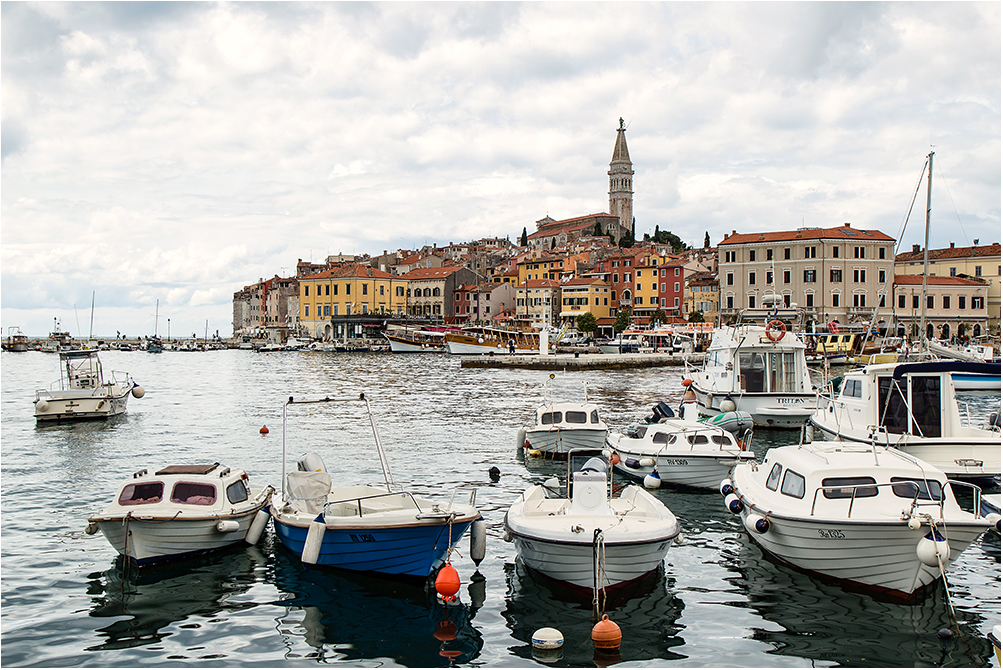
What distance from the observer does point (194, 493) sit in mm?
12617

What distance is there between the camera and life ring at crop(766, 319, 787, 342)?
2619 centimetres

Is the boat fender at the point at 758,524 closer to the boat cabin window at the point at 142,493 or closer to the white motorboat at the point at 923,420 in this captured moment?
the white motorboat at the point at 923,420

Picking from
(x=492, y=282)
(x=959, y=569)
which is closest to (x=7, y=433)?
(x=959, y=569)

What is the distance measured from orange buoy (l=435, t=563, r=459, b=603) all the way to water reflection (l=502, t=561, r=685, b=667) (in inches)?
31.7

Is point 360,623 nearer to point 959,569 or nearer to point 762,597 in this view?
point 762,597

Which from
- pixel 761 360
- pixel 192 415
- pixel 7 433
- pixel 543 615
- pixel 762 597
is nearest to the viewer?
pixel 543 615

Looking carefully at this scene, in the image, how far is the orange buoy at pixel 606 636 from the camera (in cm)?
914

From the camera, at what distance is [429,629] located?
32.3ft

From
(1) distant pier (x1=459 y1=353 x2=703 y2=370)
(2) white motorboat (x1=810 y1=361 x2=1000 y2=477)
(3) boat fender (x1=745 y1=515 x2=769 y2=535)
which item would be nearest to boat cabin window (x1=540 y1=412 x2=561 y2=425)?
(2) white motorboat (x1=810 y1=361 x2=1000 y2=477)

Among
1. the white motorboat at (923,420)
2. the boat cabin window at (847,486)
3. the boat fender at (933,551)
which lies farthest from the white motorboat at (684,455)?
the boat fender at (933,551)

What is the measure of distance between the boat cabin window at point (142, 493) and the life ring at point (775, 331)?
2072 centimetres

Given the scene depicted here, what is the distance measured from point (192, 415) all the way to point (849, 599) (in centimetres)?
3047

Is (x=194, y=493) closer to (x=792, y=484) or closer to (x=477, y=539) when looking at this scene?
(x=477, y=539)

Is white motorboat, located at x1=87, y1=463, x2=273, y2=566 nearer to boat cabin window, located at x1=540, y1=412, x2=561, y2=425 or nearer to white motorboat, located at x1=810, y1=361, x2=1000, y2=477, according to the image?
boat cabin window, located at x1=540, y1=412, x2=561, y2=425
